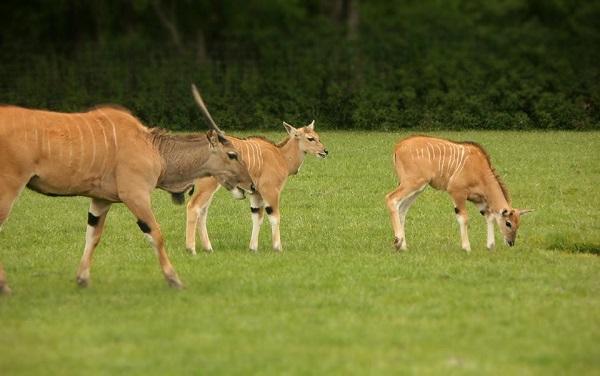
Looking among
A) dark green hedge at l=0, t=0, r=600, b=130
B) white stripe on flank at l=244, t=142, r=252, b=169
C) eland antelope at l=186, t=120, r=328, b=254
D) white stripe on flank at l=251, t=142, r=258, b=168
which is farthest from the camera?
dark green hedge at l=0, t=0, r=600, b=130

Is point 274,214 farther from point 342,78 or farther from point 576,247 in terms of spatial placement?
point 342,78

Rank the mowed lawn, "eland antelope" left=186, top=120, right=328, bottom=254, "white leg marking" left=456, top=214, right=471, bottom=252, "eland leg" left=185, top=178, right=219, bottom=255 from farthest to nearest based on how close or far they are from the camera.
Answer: "white leg marking" left=456, top=214, right=471, bottom=252
"eland antelope" left=186, top=120, right=328, bottom=254
"eland leg" left=185, top=178, right=219, bottom=255
the mowed lawn

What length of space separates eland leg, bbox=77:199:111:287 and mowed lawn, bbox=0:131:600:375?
131 mm

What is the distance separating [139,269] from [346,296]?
213 centimetres

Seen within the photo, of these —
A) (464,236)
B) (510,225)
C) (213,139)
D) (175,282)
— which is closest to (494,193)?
(510,225)

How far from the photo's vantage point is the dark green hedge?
2277 cm

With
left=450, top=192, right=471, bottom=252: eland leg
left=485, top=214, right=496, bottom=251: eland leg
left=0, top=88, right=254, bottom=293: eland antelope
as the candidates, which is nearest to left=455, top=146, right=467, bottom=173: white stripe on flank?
left=450, top=192, right=471, bottom=252: eland leg

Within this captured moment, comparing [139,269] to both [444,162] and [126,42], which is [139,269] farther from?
[126,42]

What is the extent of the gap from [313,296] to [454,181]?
345 cm

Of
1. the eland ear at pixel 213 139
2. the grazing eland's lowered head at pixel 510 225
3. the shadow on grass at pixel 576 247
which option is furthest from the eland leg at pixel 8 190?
the shadow on grass at pixel 576 247

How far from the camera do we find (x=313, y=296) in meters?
8.76

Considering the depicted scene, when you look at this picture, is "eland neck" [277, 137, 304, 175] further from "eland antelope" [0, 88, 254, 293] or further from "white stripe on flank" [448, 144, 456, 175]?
"eland antelope" [0, 88, 254, 293]

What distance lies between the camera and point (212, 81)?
23953mm

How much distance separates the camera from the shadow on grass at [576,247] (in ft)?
38.3
